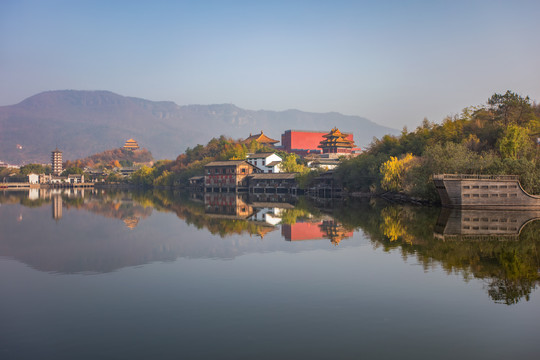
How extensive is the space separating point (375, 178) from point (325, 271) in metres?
30.1

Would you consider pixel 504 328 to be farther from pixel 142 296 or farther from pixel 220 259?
pixel 220 259

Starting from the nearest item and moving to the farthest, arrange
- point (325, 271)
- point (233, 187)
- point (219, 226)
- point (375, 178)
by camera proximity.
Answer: point (325, 271) → point (219, 226) → point (375, 178) → point (233, 187)

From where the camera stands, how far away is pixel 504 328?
770 centimetres

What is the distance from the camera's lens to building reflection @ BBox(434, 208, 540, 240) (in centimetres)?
1688

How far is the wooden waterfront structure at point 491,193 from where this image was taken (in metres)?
25.7

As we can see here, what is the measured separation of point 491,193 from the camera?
25766 mm

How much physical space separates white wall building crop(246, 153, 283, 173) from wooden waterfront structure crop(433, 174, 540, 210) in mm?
38067

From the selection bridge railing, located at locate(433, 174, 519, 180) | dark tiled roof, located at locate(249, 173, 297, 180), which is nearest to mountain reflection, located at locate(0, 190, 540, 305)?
bridge railing, located at locate(433, 174, 519, 180)

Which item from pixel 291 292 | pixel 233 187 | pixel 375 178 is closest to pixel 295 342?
pixel 291 292

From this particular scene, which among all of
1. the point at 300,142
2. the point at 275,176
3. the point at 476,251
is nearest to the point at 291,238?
the point at 476,251

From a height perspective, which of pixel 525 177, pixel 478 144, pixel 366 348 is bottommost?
pixel 366 348

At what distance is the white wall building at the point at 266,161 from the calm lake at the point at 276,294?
44283 millimetres

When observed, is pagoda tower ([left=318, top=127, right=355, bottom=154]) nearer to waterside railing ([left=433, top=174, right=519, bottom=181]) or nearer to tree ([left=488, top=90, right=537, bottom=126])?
tree ([left=488, top=90, right=537, bottom=126])

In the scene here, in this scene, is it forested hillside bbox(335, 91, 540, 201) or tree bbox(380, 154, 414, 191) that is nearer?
forested hillside bbox(335, 91, 540, 201)
